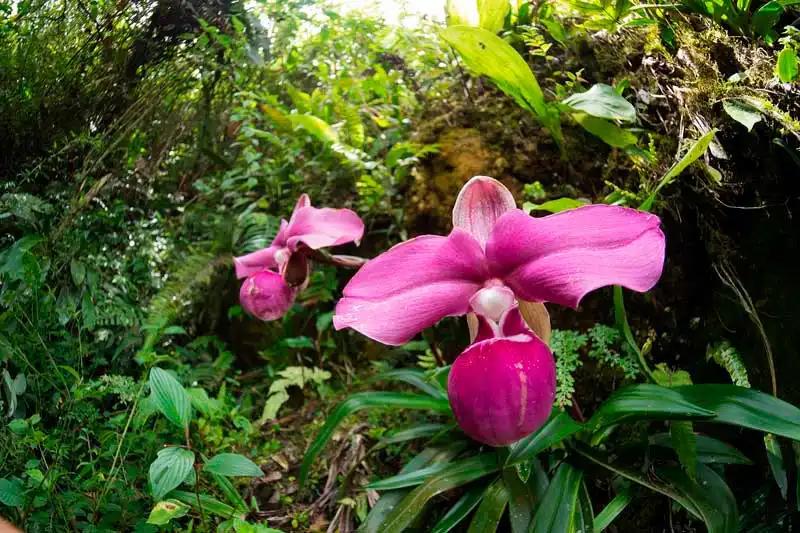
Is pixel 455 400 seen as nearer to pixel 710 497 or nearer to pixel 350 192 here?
pixel 710 497

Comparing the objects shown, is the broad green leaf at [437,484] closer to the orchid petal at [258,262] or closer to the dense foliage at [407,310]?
the dense foliage at [407,310]

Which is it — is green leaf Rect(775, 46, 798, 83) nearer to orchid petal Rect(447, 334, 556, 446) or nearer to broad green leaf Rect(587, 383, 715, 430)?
broad green leaf Rect(587, 383, 715, 430)

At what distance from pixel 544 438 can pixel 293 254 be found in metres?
0.74

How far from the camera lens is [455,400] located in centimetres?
80

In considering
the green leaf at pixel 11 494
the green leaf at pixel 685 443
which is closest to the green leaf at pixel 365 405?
the green leaf at pixel 685 443

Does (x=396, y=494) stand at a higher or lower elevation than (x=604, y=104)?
lower

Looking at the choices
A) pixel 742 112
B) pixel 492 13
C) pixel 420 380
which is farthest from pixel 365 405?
pixel 492 13

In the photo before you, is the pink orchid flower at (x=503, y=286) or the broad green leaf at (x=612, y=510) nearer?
the pink orchid flower at (x=503, y=286)

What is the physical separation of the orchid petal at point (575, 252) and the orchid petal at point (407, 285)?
54mm

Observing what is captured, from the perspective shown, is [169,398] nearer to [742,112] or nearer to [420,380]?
[420,380]

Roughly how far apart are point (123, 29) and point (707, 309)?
140 centimetres

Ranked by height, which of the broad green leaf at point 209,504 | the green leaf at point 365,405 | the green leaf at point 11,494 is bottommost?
the green leaf at point 365,405

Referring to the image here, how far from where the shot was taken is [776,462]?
1.00 m

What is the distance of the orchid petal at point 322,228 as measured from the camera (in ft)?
4.40
